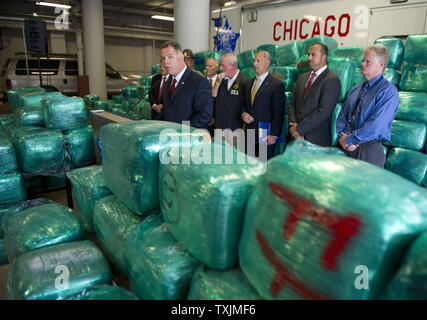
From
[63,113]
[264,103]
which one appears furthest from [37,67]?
[264,103]

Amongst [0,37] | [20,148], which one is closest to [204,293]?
[20,148]

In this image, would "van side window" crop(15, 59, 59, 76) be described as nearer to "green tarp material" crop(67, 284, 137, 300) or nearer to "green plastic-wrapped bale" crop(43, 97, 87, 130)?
"green plastic-wrapped bale" crop(43, 97, 87, 130)

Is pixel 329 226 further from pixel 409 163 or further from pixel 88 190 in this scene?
pixel 409 163

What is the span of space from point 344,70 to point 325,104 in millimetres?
504

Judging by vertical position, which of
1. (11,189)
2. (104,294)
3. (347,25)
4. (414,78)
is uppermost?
(347,25)

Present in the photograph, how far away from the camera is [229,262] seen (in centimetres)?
89

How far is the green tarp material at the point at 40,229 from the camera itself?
51.4 inches

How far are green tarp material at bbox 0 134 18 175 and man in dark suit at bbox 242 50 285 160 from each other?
1929 mm

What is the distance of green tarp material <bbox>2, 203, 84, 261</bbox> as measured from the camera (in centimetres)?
131

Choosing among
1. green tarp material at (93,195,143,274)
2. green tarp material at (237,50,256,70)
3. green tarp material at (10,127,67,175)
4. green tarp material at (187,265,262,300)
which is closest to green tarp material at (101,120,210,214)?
green tarp material at (93,195,143,274)

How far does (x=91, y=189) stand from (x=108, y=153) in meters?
0.32

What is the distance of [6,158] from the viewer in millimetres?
2285

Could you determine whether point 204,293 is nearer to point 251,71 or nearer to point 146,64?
point 251,71

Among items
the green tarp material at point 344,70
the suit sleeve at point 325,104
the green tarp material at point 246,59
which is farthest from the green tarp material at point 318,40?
the suit sleeve at point 325,104
